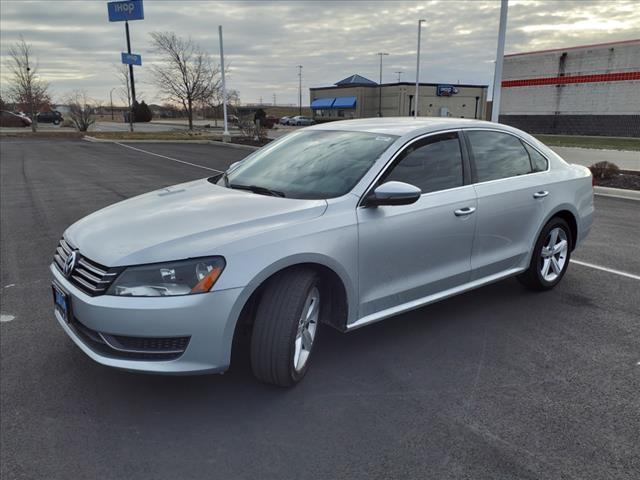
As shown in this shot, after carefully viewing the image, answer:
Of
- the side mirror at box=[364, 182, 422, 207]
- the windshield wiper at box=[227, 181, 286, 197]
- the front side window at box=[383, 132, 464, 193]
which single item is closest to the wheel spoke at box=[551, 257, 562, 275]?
the front side window at box=[383, 132, 464, 193]

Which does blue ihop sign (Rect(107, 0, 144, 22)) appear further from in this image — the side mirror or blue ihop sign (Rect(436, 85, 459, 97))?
the side mirror

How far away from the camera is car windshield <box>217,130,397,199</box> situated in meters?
3.65

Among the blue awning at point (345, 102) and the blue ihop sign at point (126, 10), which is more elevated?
the blue ihop sign at point (126, 10)

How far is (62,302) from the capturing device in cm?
316

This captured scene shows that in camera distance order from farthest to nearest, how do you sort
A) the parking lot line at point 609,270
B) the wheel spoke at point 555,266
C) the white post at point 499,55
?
the white post at point 499,55
the parking lot line at point 609,270
the wheel spoke at point 555,266

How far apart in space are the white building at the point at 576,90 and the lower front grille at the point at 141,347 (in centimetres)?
3653

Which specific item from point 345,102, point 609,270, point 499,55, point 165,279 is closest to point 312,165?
point 165,279

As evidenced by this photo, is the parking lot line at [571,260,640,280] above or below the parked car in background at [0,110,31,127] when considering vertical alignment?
below

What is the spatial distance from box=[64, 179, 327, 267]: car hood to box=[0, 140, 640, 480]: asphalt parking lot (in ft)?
3.08

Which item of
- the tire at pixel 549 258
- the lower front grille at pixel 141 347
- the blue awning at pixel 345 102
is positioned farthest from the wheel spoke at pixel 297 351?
the blue awning at pixel 345 102

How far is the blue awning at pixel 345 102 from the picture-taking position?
60.7 metres

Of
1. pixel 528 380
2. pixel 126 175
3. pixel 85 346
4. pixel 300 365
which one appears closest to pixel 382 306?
pixel 300 365

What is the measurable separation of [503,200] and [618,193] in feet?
28.4

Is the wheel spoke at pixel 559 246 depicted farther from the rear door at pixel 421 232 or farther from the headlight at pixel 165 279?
the headlight at pixel 165 279
